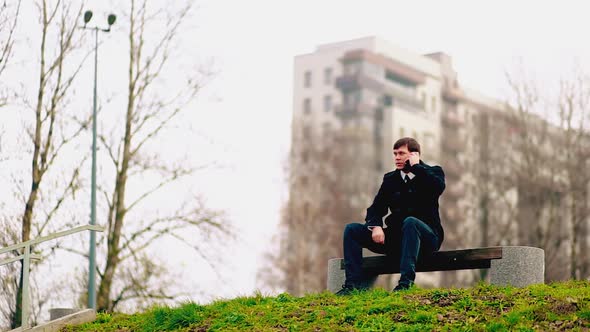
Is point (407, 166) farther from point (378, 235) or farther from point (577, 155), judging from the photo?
point (577, 155)

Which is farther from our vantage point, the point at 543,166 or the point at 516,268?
the point at 543,166

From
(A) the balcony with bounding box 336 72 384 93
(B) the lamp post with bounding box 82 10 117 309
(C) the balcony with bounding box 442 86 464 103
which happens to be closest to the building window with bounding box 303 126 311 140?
(B) the lamp post with bounding box 82 10 117 309

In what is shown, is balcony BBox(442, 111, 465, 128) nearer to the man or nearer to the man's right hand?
the man

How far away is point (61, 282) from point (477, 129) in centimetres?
2489

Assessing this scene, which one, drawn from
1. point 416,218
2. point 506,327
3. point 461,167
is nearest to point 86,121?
point 416,218

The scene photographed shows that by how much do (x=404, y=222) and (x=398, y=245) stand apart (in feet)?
1.61

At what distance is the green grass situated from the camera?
9.20 meters

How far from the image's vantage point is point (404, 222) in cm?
1098

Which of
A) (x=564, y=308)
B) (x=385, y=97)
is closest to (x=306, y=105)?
(x=385, y=97)

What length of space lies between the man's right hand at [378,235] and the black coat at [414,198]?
0.57ft

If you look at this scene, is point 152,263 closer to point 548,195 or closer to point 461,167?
point 548,195

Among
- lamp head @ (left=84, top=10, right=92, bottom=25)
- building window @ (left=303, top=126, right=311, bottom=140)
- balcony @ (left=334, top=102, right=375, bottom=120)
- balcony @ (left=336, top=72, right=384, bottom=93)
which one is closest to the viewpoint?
lamp head @ (left=84, top=10, right=92, bottom=25)

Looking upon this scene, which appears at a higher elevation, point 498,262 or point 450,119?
point 450,119

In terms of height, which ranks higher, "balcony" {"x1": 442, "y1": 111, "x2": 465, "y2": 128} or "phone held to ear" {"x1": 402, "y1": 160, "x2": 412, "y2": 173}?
"balcony" {"x1": 442, "y1": 111, "x2": 465, "y2": 128}
